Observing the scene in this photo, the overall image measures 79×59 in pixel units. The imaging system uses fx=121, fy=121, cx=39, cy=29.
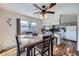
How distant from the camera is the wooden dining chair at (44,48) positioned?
2.16 m

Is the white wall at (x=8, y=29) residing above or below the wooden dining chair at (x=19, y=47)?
above

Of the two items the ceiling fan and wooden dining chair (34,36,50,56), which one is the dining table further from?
the ceiling fan

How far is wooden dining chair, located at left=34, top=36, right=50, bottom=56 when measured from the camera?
2162 millimetres

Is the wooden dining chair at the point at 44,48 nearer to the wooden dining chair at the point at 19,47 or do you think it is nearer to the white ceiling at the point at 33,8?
the wooden dining chair at the point at 19,47

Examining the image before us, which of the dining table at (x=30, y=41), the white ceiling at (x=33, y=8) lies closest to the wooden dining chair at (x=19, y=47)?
the dining table at (x=30, y=41)

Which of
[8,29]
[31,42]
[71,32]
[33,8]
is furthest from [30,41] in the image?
[71,32]

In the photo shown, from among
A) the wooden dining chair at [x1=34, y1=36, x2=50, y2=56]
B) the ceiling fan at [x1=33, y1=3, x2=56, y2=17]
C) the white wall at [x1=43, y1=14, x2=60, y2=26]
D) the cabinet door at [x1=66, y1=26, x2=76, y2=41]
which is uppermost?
the ceiling fan at [x1=33, y1=3, x2=56, y2=17]

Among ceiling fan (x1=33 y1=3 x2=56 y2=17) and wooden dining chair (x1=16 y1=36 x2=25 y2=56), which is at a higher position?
ceiling fan (x1=33 y1=3 x2=56 y2=17)

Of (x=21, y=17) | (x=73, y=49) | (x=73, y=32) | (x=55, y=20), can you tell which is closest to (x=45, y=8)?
(x=55, y=20)

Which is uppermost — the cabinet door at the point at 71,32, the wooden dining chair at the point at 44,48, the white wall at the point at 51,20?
the white wall at the point at 51,20

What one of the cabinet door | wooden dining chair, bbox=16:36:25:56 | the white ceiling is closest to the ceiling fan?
the white ceiling

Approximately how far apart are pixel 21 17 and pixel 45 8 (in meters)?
0.44

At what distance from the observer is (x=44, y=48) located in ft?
7.17

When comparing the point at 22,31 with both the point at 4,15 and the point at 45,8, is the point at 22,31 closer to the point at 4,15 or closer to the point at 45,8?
the point at 4,15
